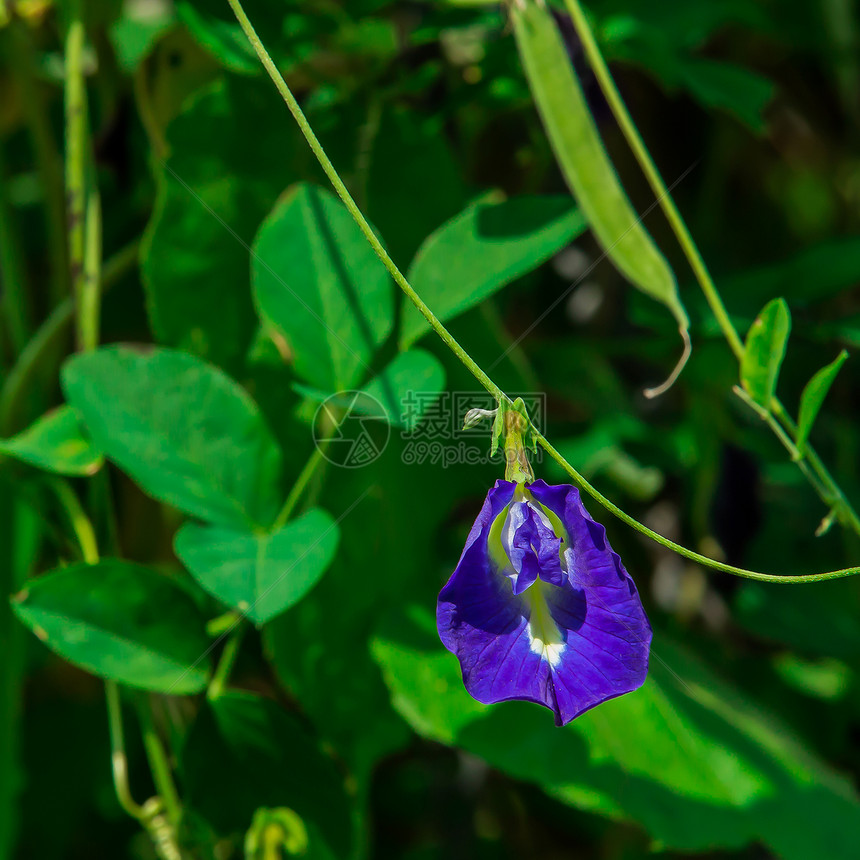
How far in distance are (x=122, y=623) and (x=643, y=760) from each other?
0.43 metres

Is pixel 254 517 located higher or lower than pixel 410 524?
higher

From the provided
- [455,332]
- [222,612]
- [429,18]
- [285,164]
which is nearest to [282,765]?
[222,612]

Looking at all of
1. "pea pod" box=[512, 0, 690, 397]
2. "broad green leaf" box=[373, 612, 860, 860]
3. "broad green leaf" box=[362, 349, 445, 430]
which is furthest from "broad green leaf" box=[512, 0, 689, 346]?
"broad green leaf" box=[373, 612, 860, 860]

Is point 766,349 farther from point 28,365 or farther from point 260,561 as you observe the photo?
point 28,365

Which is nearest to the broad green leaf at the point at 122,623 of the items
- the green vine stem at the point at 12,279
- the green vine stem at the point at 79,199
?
the green vine stem at the point at 79,199

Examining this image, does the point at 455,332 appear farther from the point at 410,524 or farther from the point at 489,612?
Result: the point at 489,612

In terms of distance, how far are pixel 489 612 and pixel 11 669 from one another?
542 mm

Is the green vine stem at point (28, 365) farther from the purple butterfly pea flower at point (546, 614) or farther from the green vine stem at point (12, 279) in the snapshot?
the purple butterfly pea flower at point (546, 614)

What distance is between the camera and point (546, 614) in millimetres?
446

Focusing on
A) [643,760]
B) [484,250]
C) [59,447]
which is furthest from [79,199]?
[643,760]

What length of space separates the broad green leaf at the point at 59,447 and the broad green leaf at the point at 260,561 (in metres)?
0.12

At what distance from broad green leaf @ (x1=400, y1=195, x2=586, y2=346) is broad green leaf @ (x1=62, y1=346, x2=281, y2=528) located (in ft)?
0.44

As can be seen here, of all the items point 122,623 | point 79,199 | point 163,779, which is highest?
point 79,199

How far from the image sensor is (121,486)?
1.00m
